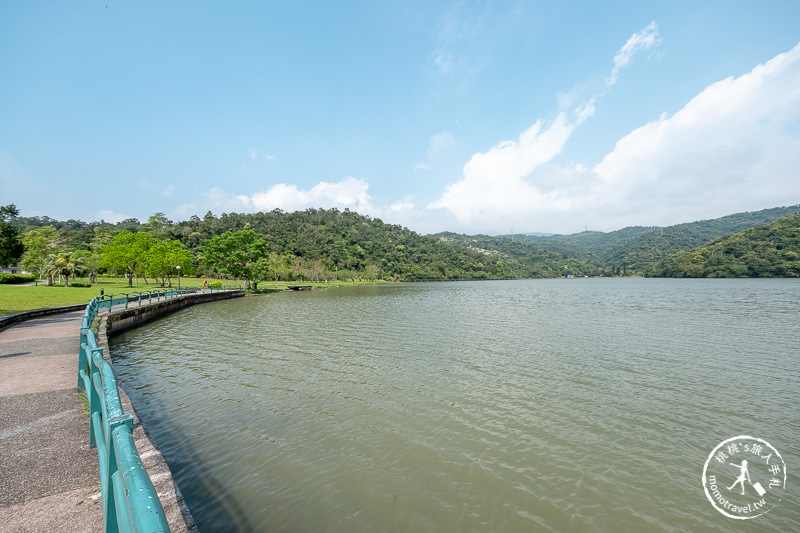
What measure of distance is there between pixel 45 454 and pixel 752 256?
6618 inches

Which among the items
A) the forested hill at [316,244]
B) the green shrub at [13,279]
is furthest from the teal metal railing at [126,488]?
the forested hill at [316,244]

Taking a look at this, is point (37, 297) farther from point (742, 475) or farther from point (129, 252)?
point (742, 475)

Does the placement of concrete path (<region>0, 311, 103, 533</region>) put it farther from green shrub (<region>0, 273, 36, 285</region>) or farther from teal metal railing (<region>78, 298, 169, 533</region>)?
green shrub (<region>0, 273, 36, 285</region>)

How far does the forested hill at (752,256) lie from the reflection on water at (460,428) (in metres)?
139

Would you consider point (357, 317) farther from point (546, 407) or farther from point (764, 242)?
point (764, 242)

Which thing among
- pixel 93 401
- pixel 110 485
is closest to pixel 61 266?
pixel 93 401

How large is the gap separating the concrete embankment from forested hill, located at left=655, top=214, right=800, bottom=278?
164 metres

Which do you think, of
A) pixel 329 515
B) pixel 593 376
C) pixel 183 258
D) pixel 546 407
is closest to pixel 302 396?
pixel 329 515

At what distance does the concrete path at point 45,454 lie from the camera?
3625 millimetres

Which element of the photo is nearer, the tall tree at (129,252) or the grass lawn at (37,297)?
the grass lawn at (37,297)

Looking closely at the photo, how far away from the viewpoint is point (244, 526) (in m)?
5.20

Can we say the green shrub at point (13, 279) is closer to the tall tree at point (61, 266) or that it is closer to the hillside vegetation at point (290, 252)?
the hillside vegetation at point (290, 252)

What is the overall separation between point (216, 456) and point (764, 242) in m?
177

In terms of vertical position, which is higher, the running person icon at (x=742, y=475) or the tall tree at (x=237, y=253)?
the tall tree at (x=237, y=253)
